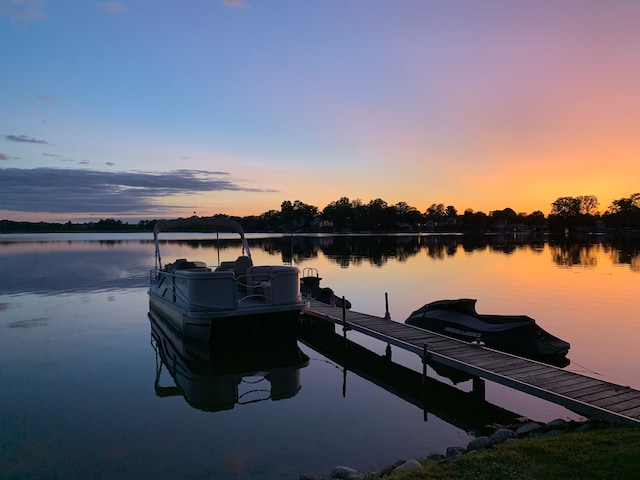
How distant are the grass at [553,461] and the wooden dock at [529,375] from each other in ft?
3.32

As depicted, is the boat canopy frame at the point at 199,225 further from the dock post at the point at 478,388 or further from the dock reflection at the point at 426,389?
the dock post at the point at 478,388

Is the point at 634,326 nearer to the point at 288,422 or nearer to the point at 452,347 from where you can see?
the point at 452,347

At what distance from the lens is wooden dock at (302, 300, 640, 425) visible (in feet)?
26.1

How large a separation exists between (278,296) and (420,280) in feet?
75.8

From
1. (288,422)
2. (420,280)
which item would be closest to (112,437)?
(288,422)

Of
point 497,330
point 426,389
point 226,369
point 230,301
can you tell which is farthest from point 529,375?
point 230,301

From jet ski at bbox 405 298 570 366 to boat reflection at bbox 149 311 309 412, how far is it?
17.5 feet

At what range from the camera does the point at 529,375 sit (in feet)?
32.1

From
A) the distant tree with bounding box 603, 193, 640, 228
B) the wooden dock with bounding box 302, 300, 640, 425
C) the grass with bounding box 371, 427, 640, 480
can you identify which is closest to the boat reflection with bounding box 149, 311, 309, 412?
the wooden dock with bounding box 302, 300, 640, 425

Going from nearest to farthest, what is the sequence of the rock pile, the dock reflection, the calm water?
1. the rock pile
2. the calm water
3. the dock reflection

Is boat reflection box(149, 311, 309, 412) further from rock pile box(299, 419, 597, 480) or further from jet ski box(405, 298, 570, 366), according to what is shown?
jet ski box(405, 298, 570, 366)

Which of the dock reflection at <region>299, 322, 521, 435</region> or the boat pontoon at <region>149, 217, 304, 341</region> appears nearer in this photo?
the dock reflection at <region>299, 322, 521, 435</region>

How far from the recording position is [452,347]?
12344 mm

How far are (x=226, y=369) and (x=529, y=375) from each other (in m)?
8.30
